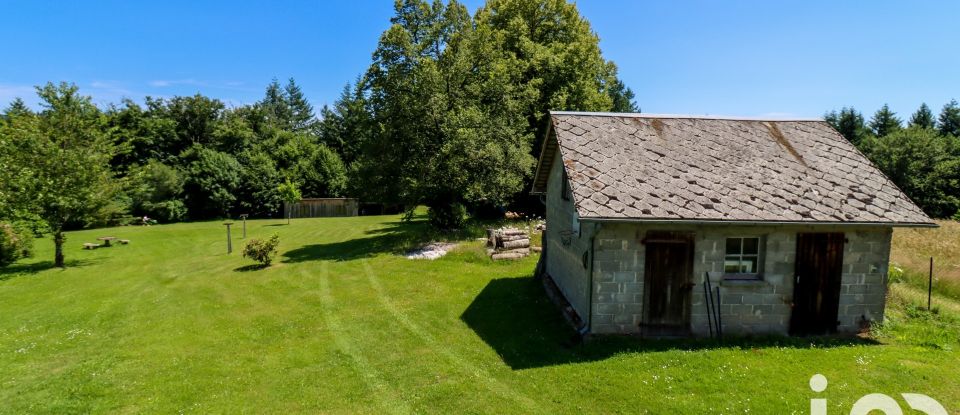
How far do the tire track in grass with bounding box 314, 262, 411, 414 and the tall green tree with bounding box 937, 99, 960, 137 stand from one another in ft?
249

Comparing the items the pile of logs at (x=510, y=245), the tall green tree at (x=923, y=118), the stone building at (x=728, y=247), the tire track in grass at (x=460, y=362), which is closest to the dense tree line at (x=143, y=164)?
the tire track in grass at (x=460, y=362)

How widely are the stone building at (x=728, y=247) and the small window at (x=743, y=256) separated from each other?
0.03 m

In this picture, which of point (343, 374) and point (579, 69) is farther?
point (579, 69)

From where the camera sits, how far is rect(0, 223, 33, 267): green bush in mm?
23906

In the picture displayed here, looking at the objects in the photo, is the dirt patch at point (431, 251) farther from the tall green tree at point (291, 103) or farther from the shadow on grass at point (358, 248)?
the tall green tree at point (291, 103)

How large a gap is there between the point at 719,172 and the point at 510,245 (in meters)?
11.0

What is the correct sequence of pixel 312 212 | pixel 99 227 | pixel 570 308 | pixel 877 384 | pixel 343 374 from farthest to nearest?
1. pixel 312 212
2. pixel 99 227
3. pixel 570 308
4. pixel 343 374
5. pixel 877 384

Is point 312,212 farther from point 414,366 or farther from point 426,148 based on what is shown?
point 414,366

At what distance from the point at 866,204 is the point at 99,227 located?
54415mm

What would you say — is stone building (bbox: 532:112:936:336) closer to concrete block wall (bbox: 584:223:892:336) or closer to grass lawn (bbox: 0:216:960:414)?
concrete block wall (bbox: 584:223:892:336)

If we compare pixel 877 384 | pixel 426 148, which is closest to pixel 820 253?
pixel 877 384

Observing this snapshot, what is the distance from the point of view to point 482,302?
1553cm

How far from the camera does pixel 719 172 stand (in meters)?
12.5

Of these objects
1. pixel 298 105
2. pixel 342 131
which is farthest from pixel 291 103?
pixel 342 131
